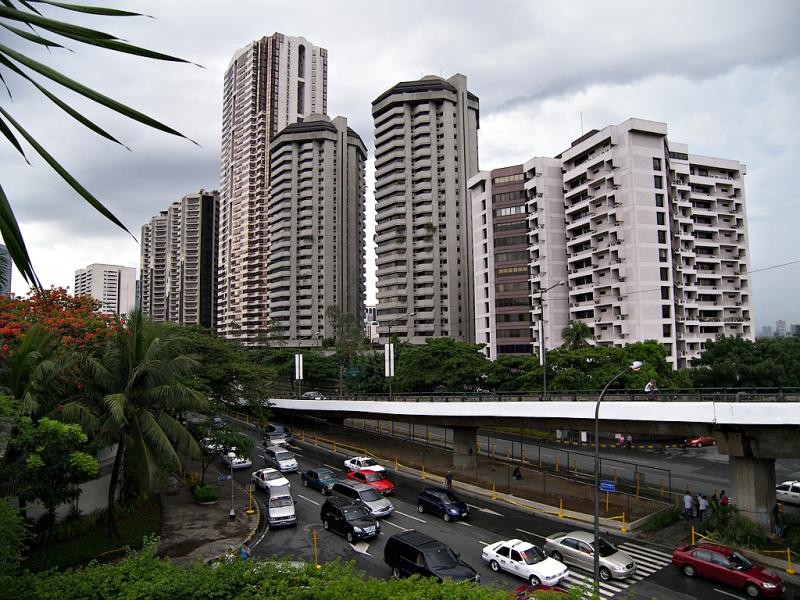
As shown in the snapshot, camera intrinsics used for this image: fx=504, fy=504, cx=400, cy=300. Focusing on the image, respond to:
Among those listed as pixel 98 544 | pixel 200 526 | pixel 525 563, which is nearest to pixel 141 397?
pixel 98 544

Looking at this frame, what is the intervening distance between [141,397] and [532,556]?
60.3 ft

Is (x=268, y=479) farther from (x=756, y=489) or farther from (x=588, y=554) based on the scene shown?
(x=756, y=489)

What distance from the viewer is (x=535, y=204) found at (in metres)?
77.1

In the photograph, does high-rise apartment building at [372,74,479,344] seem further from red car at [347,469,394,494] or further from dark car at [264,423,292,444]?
red car at [347,469,394,494]

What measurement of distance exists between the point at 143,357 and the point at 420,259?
276ft

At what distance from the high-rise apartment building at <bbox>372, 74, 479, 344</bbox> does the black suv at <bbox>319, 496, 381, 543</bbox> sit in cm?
7575

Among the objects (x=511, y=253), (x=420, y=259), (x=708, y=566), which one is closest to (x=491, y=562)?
(x=708, y=566)

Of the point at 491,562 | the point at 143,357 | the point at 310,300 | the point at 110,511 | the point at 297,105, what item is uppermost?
the point at 297,105

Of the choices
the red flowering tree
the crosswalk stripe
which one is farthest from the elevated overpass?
the red flowering tree

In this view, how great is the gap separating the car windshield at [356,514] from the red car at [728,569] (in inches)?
556

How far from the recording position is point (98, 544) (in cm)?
2275

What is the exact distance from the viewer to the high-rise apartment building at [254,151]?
132 m

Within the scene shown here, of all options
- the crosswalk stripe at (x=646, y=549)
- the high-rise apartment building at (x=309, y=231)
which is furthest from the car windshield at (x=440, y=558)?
the high-rise apartment building at (x=309, y=231)

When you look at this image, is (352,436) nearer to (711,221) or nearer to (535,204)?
(535,204)
